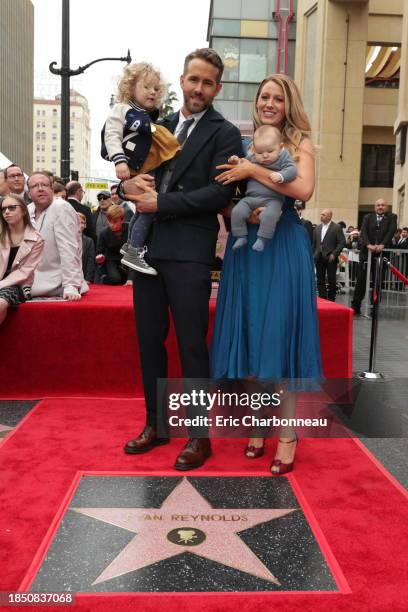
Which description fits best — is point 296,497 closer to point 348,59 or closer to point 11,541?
point 11,541

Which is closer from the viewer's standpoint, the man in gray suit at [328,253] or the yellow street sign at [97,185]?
the man in gray suit at [328,253]

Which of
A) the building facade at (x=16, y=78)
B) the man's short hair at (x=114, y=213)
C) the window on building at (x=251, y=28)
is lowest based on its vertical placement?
the man's short hair at (x=114, y=213)

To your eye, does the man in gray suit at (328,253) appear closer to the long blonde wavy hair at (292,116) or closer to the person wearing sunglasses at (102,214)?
the person wearing sunglasses at (102,214)

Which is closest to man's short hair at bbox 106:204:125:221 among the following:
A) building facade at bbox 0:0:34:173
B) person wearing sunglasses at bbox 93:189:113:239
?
person wearing sunglasses at bbox 93:189:113:239

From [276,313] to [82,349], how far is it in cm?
217

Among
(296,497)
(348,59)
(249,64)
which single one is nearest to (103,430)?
(296,497)

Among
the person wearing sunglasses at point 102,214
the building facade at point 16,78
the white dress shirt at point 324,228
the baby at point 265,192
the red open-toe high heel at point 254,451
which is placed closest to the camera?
the baby at point 265,192

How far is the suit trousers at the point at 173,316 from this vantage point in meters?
3.47

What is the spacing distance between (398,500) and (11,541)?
182 centimetres

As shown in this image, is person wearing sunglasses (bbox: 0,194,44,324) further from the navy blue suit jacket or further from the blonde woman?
the blonde woman

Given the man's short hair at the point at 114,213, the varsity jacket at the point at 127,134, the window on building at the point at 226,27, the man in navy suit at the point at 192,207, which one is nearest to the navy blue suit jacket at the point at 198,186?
the man in navy suit at the point at 192,207

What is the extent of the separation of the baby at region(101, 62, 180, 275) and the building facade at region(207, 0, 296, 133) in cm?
3158

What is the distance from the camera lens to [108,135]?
10.9ft

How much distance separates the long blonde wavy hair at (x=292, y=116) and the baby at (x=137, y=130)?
21.3 inches
